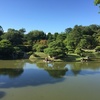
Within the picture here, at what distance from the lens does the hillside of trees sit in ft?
101

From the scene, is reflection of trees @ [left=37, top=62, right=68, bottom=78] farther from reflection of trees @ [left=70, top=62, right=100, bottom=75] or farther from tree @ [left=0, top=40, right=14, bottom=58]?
tree @ [left=0, top=40, right=14, bottom=58]

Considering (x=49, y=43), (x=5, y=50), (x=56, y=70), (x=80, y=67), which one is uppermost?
(x=49, y=43)

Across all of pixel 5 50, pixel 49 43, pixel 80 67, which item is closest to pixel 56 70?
pixel 80 67

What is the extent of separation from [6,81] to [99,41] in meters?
35.6

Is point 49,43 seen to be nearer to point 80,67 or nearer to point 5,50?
point 5,50

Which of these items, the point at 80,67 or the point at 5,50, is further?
the point at 5,50

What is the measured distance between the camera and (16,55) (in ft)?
107

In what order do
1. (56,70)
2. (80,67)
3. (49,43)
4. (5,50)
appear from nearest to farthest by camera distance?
(56,70) → (80,67) → (5,50) → (49,43)

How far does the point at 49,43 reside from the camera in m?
37.6

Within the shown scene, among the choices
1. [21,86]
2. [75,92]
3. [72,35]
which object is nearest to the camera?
[75,92]

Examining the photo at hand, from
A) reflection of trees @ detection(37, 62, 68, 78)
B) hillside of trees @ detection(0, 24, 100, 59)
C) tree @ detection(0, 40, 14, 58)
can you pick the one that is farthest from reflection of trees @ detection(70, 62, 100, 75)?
tree @ detection(0, 40, 14, 58)

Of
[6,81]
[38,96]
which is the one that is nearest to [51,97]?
[38,96]

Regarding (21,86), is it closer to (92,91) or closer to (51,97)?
(51,97)

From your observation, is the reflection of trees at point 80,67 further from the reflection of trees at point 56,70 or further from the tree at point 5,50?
the tree at point 5,50
